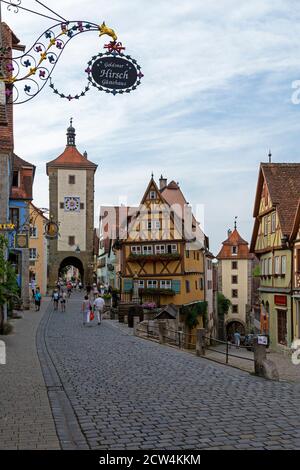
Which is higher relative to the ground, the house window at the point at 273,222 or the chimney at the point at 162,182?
the chimney at the point at 162,182

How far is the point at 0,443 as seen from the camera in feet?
23.6

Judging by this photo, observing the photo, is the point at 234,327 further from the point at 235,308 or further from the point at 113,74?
the point at 113,74

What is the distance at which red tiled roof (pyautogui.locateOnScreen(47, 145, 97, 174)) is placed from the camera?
3108 inches

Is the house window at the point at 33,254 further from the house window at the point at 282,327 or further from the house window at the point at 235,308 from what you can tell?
the house window at the point at 282,327

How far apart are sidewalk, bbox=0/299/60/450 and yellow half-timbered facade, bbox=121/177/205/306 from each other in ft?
81.6

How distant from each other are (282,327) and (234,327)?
38652 mm

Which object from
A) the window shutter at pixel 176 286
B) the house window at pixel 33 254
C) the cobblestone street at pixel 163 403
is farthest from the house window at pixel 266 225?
the house window at pixel 33 254

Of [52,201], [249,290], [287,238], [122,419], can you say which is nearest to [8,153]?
[287,238]

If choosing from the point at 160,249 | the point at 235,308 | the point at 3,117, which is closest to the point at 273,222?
the point at 160,249

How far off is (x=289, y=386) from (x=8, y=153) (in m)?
18.6

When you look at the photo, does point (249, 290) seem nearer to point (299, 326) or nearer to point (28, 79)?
point (299, 326)

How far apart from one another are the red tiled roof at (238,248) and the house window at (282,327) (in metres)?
36.7

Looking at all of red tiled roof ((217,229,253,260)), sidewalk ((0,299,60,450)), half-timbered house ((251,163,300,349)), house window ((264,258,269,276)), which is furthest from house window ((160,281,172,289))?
red tiled roof ((217,229,253,260))

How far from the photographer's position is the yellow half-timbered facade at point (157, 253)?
137ft
